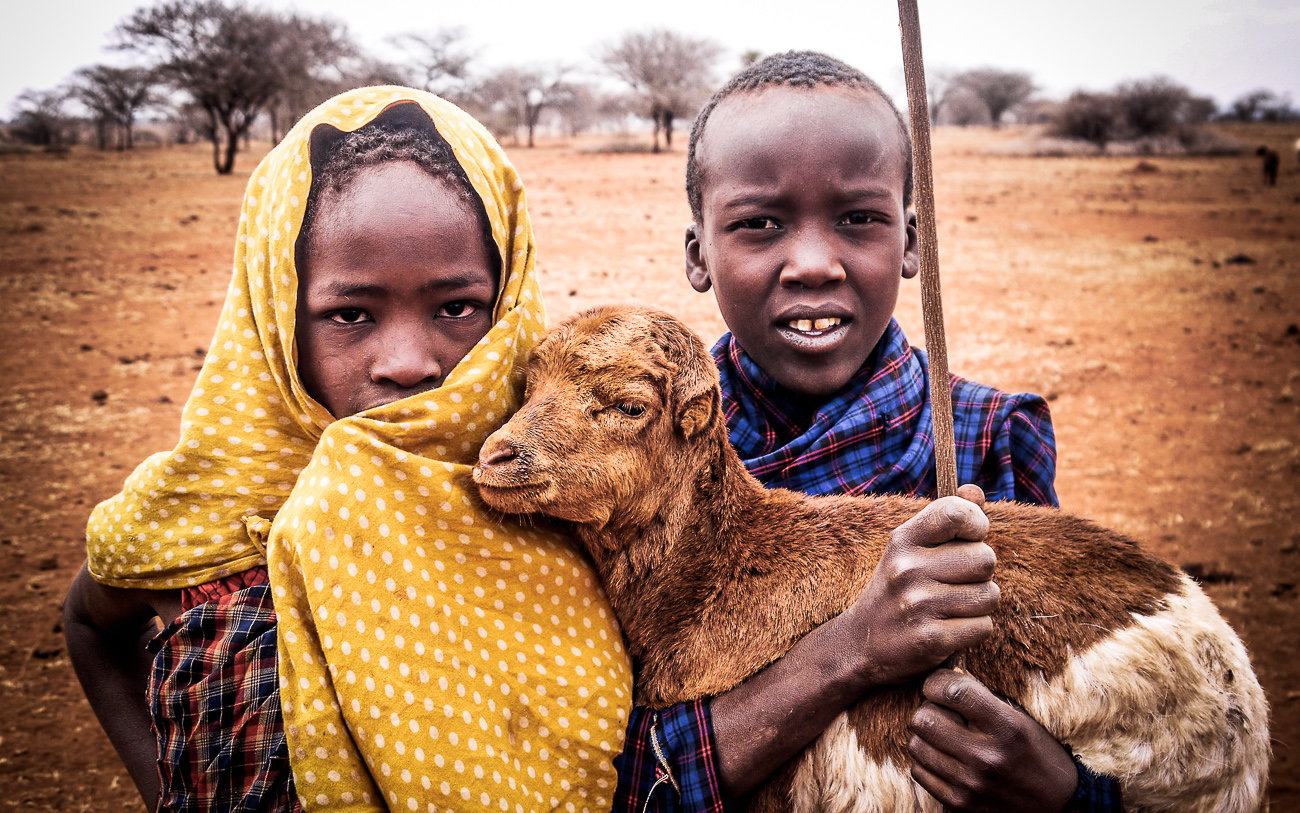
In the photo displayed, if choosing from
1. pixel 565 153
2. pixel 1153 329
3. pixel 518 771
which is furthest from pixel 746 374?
pixel 565 153

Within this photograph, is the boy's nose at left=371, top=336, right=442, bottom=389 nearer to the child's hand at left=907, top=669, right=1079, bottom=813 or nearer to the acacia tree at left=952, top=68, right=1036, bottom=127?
the child's hand at left=907, top=669, right=1079, bottom=813

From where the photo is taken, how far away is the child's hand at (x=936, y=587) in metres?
1.43

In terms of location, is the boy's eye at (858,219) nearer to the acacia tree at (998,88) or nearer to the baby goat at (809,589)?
the baby goat at (809,589)

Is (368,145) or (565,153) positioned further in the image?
(565,153)

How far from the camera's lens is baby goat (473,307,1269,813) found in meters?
1.62

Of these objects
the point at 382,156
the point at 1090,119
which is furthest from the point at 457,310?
the point at 1090,119

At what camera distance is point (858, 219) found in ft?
7.15

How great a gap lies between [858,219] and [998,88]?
6584 centimetres

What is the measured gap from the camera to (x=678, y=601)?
6.15 ft

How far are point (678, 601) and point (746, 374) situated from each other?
0.84 meters

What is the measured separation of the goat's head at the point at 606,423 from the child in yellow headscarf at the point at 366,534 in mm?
116

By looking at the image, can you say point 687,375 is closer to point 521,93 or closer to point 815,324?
point 815,324

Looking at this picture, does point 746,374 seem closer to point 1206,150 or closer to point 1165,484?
point 1165,484

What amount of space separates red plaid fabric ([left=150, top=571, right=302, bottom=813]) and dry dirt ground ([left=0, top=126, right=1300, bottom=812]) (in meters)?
2.24
